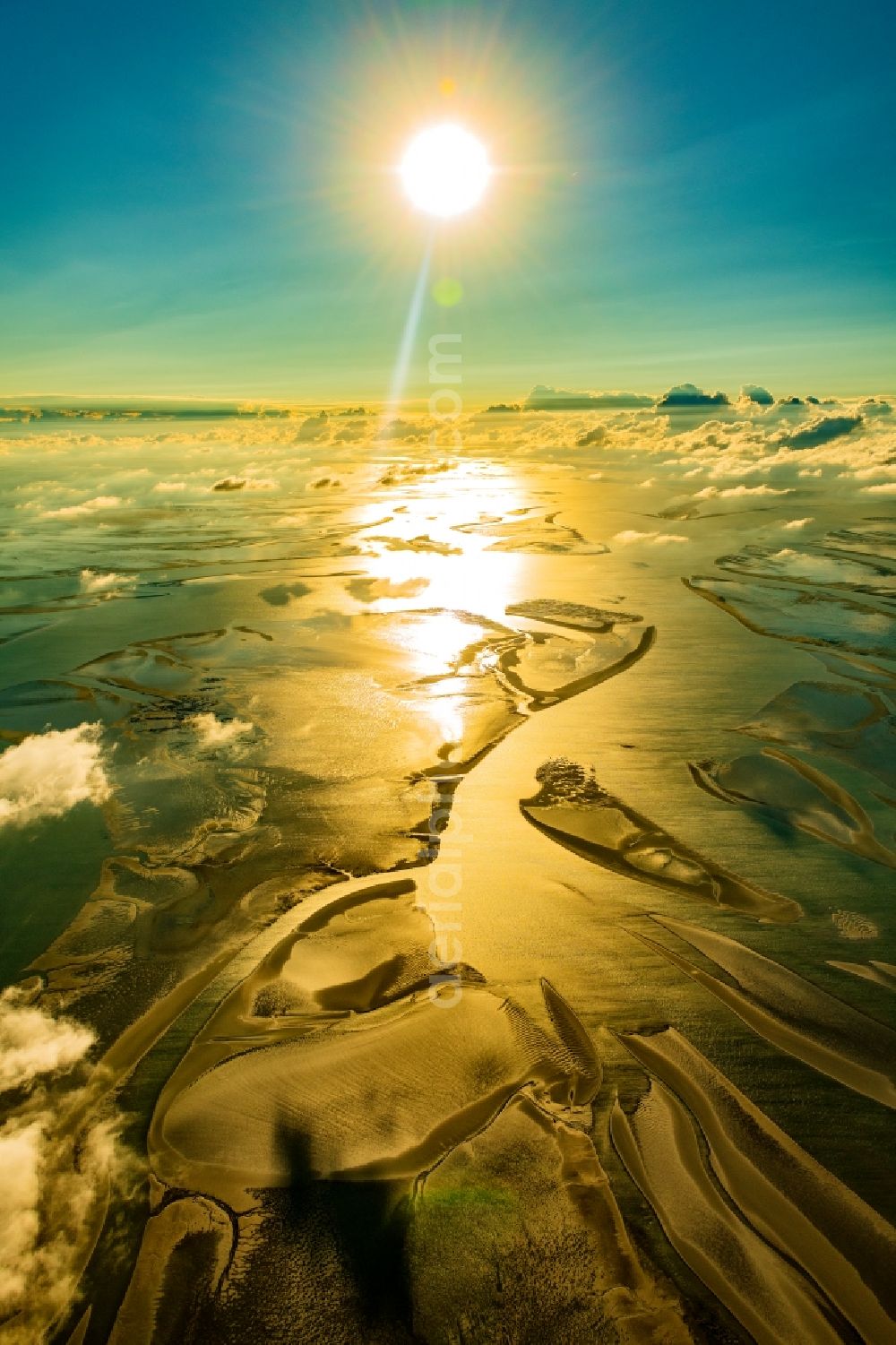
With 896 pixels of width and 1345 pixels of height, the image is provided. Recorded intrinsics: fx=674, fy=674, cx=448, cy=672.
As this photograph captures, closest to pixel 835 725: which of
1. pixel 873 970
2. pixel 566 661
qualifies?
pixel 566 661


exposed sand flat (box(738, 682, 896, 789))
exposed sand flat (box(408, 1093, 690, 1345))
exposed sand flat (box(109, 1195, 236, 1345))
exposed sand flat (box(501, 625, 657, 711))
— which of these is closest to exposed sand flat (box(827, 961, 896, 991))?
exposed sand flat (box(408, 1093, 690, 1345))

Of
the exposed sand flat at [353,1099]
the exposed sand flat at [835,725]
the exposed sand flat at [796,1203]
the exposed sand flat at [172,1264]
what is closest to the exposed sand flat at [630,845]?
the exposed sand flat at [796,1203]

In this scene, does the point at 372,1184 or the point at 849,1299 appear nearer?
the point at 849,1299

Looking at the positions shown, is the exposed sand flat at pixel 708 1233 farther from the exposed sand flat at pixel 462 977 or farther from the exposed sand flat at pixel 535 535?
the exposed sand flat at pixel 535 535

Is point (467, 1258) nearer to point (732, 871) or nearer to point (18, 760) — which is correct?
point (732, 871)

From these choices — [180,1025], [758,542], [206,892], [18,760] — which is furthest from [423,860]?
[758,542]

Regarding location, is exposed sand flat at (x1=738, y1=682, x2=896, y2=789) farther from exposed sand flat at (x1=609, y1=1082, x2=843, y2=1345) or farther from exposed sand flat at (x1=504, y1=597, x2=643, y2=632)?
exposed sand flat at (x1=609, y1=1082, x2=843, y2=1345)
